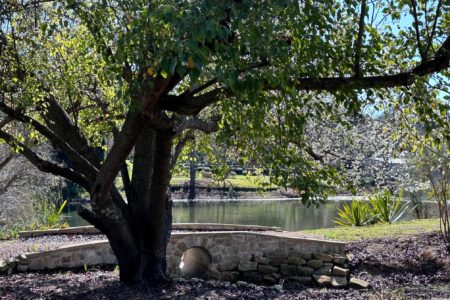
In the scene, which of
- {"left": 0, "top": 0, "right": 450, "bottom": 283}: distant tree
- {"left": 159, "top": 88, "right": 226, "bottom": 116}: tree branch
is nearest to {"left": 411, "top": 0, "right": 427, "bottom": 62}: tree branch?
{"left": 0, "top": 0, "right": 450, "bottom": 283}: distant tree

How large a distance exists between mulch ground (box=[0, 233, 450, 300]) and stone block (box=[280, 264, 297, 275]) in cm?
61

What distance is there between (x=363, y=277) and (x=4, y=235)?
810cm

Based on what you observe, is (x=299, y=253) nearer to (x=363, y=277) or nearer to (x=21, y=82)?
(x=363, y=277)

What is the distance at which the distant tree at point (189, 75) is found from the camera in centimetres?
400

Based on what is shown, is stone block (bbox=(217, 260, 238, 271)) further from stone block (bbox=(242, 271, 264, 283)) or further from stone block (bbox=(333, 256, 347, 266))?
stone block (bbox=(333, 256, 347, 266))

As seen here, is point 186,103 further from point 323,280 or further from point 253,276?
point 253,276

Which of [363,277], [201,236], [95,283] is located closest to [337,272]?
[363,277]

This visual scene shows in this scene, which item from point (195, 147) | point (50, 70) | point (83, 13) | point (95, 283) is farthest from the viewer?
point (195, 147)

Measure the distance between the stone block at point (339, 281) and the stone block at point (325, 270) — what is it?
0.23 metres

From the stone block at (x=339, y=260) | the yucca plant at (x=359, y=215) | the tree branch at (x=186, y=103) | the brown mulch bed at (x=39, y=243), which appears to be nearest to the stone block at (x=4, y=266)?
the brown mulch bed at (x=39, y=243)

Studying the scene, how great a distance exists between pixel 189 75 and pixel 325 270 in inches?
316

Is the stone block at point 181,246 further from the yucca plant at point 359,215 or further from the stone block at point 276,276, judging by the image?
the yucca plant at point 359,215

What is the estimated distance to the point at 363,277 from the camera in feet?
33.7

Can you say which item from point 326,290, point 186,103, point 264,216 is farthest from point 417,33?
point 264,216
